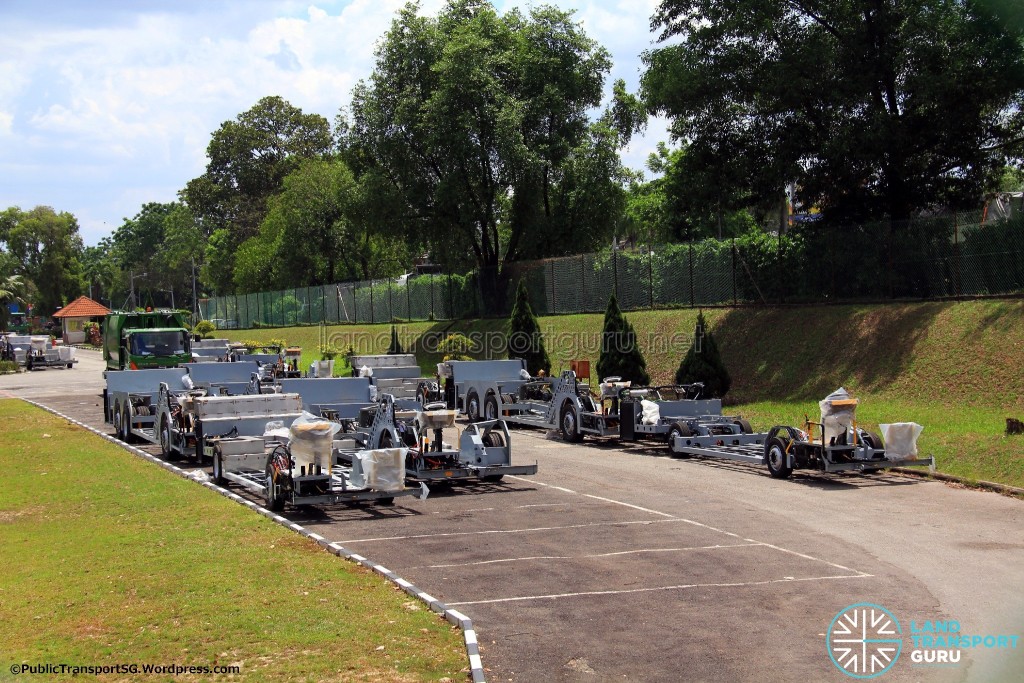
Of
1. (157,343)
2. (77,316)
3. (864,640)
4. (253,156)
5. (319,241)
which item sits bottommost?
(864,640)

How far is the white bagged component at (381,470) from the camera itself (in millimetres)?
14383

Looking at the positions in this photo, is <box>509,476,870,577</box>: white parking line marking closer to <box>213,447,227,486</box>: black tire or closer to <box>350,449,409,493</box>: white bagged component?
<box>350,449,409,493</box>: white bagged component

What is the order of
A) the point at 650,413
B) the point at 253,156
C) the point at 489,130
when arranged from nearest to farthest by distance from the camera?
the point at 650,413 < the point at 489,130 < the point at 253,156

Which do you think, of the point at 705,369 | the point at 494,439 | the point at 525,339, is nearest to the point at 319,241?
the point at 525,339

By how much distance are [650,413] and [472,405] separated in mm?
5937

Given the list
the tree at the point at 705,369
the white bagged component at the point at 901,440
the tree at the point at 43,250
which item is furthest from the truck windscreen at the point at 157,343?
the tree at the point at 43,250

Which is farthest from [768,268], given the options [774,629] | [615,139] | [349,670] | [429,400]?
[349,670]

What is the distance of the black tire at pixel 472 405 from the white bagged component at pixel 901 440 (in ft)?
36.6

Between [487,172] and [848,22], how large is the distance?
19364 mm

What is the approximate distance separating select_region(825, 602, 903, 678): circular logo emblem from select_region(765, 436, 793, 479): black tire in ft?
25.2

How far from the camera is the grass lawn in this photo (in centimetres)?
773

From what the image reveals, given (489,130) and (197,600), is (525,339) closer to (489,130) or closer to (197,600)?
(489,130)

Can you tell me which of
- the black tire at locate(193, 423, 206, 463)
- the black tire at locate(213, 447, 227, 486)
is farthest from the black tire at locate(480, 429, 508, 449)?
the black tire at locate(193, 423, 206, 463)

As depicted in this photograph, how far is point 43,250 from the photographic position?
124312mm
